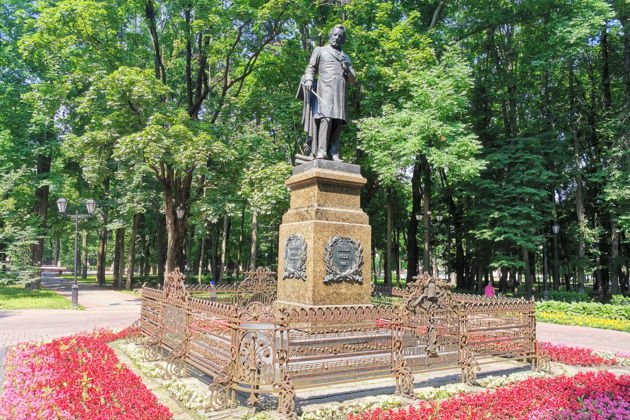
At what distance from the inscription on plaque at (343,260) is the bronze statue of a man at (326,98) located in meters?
1.85

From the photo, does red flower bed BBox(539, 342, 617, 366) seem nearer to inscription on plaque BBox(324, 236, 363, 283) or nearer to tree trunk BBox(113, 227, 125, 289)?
inscription on plaque BBox(324, 236, 363, 283)

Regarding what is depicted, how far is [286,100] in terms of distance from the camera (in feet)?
68.0

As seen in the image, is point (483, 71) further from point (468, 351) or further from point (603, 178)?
point (468, 351)

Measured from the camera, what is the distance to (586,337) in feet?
46.0

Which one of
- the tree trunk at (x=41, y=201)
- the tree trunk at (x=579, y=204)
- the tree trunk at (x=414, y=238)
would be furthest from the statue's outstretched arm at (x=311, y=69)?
the tree trunk at (x=41, y=201)

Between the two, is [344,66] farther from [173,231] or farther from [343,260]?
[173,231]

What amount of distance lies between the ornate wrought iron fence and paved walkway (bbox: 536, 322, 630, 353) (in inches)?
205

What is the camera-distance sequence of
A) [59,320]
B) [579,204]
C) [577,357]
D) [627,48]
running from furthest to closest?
1. [579,204]
2. [627,48]
3. [59,320]
4. [577,357]

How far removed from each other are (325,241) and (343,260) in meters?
0.49

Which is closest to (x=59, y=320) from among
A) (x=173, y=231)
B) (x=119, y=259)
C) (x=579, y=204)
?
(x=173, y=231)

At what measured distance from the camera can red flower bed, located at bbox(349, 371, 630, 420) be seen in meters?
5.10

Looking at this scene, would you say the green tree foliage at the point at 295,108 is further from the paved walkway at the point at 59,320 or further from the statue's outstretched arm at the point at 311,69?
the statue's outstretched arm at the point at 311,69

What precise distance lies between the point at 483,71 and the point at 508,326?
2185 cm

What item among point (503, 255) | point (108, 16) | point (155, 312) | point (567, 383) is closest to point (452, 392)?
point (567, 383)
